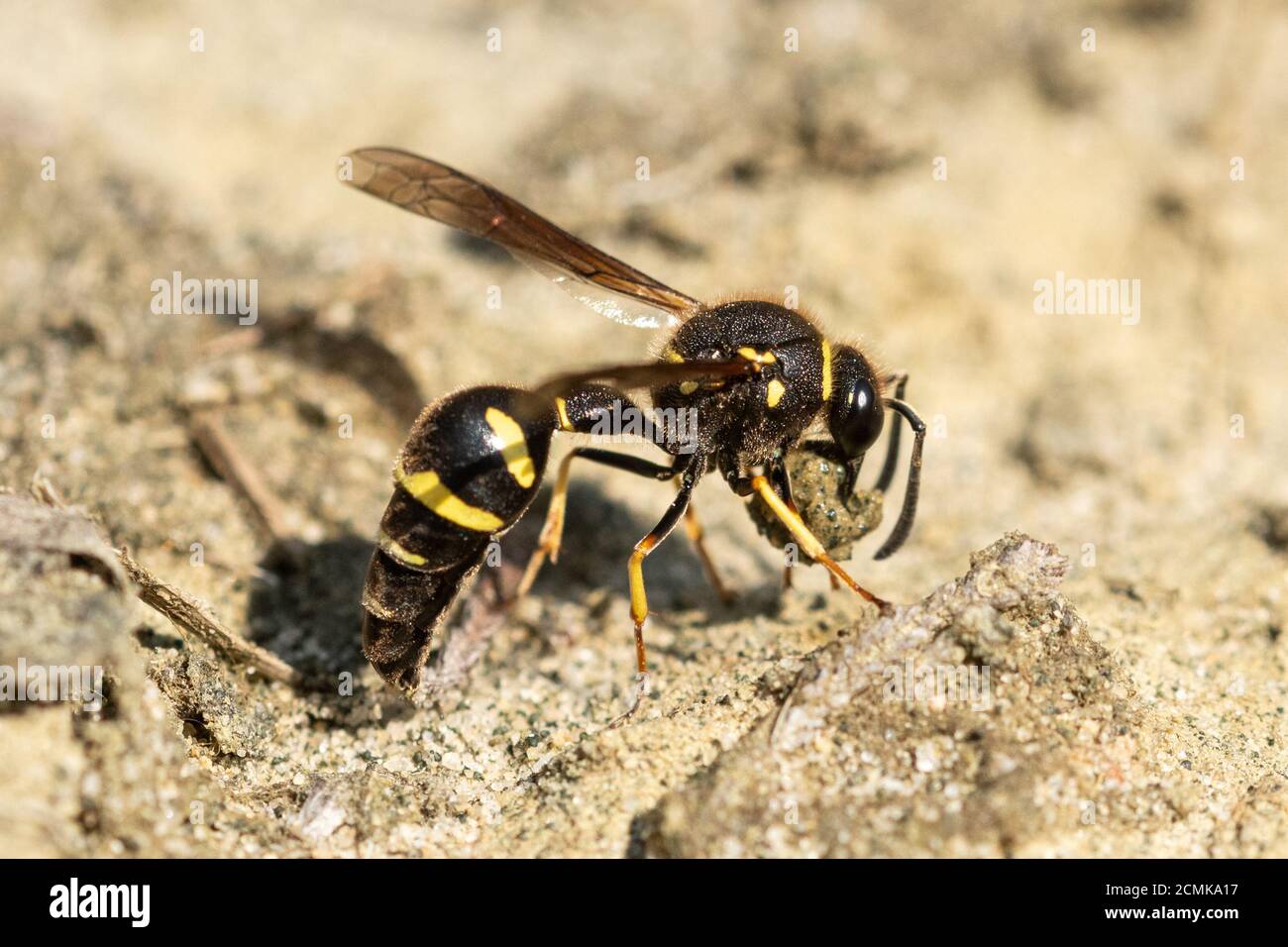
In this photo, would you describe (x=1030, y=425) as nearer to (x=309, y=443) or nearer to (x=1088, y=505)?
(x=1088, y=505)

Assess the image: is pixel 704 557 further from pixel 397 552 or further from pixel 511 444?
pixel 397 552

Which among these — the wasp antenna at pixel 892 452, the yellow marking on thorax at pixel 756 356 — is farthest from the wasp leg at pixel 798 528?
the wasp antenna at pixel 892 452

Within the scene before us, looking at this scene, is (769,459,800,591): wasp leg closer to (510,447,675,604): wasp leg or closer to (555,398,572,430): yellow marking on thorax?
(510,447,675,604): wasp leg

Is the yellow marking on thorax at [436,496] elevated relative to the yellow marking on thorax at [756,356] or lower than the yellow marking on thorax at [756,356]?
lower

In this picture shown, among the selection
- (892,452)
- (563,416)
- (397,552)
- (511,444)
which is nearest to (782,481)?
(892,452)

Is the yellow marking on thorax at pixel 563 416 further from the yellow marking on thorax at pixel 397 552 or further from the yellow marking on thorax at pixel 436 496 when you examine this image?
the yellow marking on thorax at pixel 397 552

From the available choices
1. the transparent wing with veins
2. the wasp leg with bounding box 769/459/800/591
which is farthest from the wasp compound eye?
the transparent wing with veins
